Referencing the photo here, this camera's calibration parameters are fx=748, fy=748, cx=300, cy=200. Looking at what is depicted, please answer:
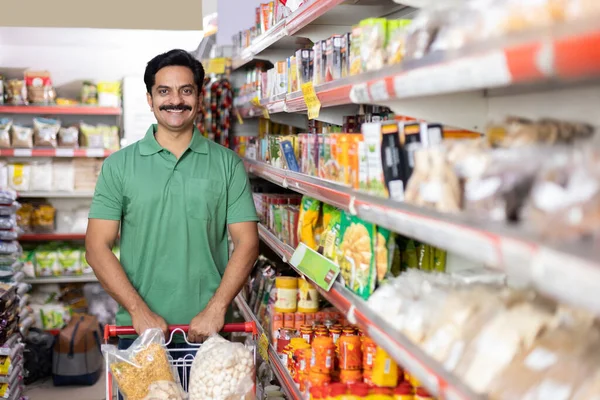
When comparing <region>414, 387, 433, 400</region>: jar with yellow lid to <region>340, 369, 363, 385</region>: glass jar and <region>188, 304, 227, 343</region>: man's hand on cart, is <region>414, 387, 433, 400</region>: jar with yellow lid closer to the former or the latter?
<region>340, 369, 363, 385</region>: glass jar

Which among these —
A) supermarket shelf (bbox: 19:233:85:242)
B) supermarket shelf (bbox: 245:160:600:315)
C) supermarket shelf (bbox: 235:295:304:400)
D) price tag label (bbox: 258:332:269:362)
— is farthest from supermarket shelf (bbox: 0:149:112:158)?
supermarket shelf (bbox: 245:160:600:315)

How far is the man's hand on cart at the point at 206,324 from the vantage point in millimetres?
3023

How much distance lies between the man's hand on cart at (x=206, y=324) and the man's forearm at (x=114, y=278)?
0.28 metres

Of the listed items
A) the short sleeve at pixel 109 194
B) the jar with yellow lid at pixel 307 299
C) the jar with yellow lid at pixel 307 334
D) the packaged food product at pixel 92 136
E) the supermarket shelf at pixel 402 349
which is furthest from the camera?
the packaged food product at pixel 92 136

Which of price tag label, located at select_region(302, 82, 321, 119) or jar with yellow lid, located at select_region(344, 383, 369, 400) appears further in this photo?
price tag label, located at select_region(302, 82, 321, 119)

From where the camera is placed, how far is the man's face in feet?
11.2

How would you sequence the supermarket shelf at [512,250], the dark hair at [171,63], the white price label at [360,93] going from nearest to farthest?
the supermarket shelf at [512,250], the white price label at [360,93], the dark hair at [171,63]

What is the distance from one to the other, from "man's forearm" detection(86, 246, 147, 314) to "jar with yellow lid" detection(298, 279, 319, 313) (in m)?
0.79

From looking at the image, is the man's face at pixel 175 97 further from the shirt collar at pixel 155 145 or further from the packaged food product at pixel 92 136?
the packaged food product at pixel 92 136

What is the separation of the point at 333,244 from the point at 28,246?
5.33 metres

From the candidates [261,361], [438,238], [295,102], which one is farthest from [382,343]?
[261,361]

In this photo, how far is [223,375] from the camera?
2598mm

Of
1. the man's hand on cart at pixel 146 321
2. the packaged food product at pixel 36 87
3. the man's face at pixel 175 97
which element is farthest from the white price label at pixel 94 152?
the man's hand on cart at pixel 146 321

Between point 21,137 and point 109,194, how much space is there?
396 cm
